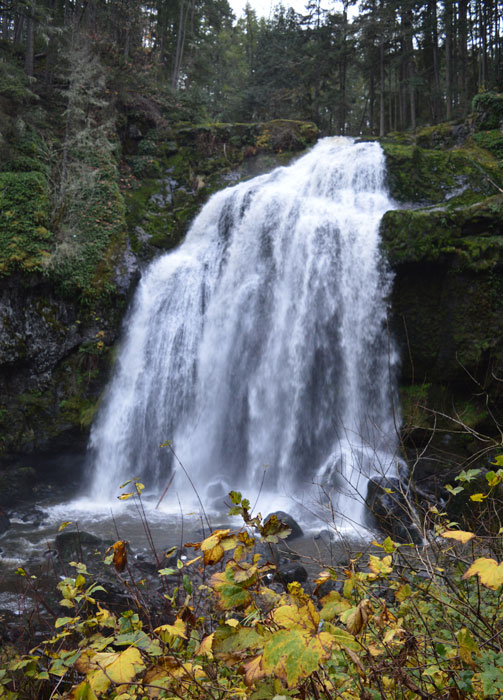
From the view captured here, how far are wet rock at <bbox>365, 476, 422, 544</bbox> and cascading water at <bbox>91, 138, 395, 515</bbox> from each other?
5.64 ft

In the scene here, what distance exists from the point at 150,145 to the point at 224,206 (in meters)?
5.16

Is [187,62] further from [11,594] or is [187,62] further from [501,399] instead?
[11,594]

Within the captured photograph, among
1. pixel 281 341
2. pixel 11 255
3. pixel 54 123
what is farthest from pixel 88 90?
pixel 281 341

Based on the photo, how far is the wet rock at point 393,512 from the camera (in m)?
2.11

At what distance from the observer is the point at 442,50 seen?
2341 centimetres

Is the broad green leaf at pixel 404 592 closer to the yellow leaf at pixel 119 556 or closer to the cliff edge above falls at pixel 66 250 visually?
the yellow leaf at pixel 119 556

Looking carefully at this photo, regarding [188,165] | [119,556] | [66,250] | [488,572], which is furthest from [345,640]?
[188,165]

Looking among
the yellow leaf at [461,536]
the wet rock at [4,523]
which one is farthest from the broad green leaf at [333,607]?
the wet rock at [4,523]

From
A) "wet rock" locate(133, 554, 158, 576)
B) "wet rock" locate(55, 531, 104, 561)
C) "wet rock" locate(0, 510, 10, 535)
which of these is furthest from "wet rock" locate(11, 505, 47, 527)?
"wet rock" locate(133, 554, 158, 576)

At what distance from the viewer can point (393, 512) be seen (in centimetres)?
670

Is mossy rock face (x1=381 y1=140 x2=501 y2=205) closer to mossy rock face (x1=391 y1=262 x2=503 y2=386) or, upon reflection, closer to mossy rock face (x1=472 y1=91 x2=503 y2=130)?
mossy rock face (x1=472 y1=91 x2=503 y2=130)

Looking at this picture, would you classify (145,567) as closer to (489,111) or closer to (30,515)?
(30,515)

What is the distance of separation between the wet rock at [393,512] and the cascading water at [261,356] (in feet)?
5.64

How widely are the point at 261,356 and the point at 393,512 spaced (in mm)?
5286
